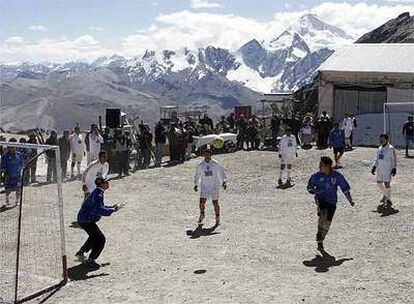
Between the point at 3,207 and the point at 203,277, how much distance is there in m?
8.53

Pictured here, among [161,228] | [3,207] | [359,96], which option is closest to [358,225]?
[161,228]

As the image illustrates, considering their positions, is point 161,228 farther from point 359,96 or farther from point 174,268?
point 359,96

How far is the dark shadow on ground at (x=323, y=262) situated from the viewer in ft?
41.1

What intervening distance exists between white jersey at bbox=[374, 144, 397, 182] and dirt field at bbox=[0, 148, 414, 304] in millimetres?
941

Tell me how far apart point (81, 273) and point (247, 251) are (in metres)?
3.39

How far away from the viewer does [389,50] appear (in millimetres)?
36562

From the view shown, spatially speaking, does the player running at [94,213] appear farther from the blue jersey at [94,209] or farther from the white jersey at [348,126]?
the white jersey at [348,126]

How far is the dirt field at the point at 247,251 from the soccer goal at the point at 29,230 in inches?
15.3

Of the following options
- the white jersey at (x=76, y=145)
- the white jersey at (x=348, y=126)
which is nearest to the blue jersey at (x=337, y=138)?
the white jersey at (x=348, y=126)

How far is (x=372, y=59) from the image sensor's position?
35.4 metres

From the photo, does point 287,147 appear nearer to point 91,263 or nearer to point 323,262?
point 323,262

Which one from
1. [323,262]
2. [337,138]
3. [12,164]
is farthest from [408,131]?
[12,164]

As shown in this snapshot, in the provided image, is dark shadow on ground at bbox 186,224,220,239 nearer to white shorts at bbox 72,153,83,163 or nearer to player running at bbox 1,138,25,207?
player running at bbox 1,138,25,207

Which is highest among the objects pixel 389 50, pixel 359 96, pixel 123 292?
pixel 389 50
